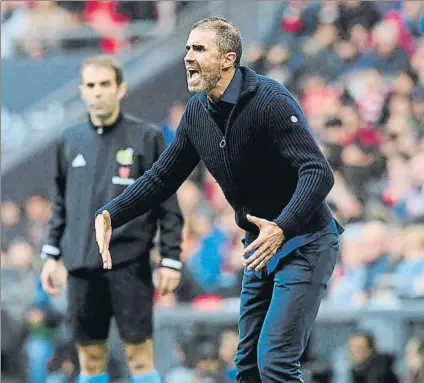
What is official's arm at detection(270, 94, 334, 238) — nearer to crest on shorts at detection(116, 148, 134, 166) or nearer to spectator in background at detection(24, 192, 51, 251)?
crest on shorts at detection(116, 148, 134, 166)

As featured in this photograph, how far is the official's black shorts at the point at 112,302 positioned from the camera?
855 centimetres

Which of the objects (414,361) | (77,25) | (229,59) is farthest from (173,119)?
(229,59)

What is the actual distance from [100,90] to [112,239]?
0.89 meters

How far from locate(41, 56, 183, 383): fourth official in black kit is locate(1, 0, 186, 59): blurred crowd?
8649 mm

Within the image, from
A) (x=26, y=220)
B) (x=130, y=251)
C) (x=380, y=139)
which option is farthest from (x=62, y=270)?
(x=26, y=220)

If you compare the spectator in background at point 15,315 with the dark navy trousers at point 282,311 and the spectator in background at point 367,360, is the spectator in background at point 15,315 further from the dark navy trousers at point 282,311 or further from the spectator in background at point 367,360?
the dark navy trousers at point 282,311

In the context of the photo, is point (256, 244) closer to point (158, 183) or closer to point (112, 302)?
point (158, 183)

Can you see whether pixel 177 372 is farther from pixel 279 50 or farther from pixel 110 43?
pixel 110 43

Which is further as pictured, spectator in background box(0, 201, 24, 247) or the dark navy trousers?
spectator in background box(0, 201, 24, 247)

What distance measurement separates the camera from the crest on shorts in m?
8.59

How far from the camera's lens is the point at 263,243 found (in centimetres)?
651

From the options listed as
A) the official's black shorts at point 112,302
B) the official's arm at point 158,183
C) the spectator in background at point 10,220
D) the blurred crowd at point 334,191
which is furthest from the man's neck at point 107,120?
the spectator in background at point 10,220

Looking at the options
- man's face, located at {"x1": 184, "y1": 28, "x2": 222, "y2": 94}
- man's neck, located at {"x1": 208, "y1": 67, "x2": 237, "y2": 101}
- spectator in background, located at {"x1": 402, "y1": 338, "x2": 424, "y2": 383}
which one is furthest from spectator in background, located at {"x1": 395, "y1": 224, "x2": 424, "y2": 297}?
→ man's face, located at {"x1": 184, "y1": 28, "x2": 222, "y2": 94}

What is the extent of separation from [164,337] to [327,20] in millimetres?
5778
